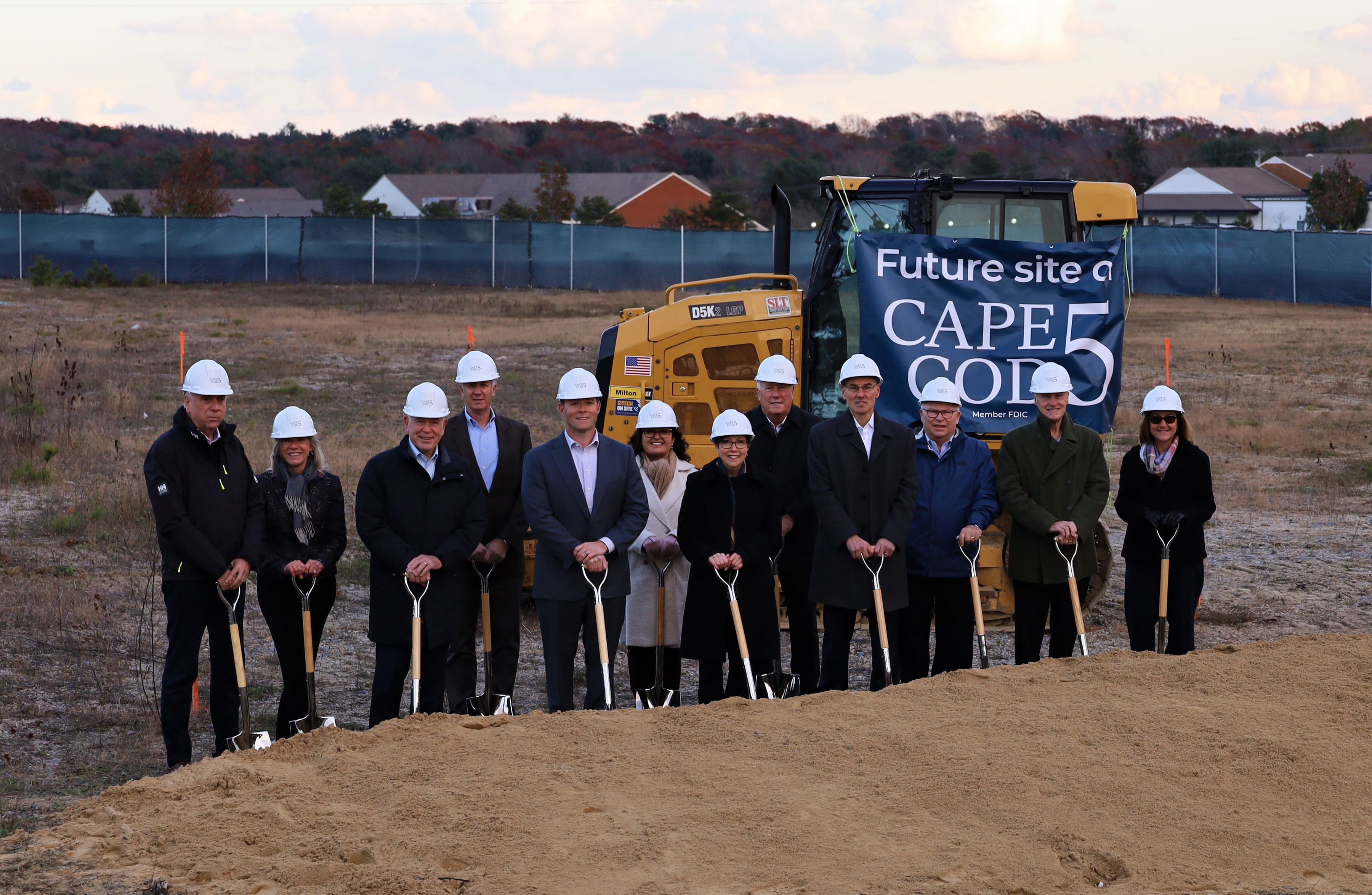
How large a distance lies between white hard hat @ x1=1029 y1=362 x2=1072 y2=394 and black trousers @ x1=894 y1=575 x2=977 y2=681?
121cm

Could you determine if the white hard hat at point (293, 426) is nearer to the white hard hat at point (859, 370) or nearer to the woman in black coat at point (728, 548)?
the woman in black coat at point (728, 548)

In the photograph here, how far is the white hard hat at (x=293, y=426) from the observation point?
7.43 meters

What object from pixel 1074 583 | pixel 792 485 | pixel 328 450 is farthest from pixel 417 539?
pixel 328 450

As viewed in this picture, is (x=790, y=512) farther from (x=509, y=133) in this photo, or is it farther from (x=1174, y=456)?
(x=509, y=133)

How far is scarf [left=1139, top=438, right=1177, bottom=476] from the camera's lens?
26.0ft

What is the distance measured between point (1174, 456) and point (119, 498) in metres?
9.99

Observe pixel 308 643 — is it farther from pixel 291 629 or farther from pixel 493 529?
pixel 493 529

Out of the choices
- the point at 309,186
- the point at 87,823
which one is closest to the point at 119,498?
the point at 87,823

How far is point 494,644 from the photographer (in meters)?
8.21

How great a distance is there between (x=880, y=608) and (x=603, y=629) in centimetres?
154

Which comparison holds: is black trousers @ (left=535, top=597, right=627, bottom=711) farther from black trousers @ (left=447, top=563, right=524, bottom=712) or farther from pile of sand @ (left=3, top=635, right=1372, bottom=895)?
pile of sand @ (left=3, top=635, right=1372, bottom=895)

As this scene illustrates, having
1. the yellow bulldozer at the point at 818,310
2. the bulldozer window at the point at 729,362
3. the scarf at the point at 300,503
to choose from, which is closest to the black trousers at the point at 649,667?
the scarf at the point at 300,503

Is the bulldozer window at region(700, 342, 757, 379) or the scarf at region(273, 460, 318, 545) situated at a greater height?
the bulldozer window at region(700, 342, 757, 379)

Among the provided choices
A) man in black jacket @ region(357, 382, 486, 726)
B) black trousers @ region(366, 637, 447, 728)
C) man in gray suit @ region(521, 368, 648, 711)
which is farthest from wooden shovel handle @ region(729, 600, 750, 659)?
black trousers @ region(366, 637, 447, 728)
